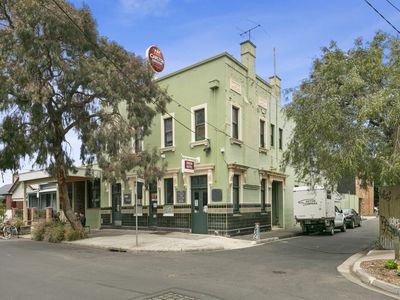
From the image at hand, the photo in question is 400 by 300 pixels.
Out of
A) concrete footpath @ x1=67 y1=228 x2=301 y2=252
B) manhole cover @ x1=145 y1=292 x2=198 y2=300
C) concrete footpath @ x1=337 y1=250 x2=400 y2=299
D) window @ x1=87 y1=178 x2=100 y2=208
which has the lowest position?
concrete footpath @ x1=67 y1=228 x2=301 y2=252

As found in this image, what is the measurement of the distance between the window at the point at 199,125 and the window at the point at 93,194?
29.9 feet

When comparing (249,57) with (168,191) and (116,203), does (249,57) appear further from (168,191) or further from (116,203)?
(116,203)

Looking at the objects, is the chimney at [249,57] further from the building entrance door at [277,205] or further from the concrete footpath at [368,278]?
the concrete footpath at [368,278]

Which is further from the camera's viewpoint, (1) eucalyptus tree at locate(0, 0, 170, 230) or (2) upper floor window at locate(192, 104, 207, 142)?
(2) upper floor window at locate(192, 104, 207, 142)

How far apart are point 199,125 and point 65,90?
277 inches

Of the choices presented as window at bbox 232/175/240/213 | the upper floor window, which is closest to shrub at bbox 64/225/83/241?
the upper floor window

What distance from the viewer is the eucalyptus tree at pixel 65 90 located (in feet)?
53.3

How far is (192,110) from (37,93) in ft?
26.9

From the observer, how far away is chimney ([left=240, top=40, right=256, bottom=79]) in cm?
2297

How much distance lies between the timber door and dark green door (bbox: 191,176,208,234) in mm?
6164

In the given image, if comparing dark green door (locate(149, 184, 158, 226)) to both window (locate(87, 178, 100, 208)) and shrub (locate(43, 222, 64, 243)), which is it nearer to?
shrub (locate(43, 222, 64, 243))

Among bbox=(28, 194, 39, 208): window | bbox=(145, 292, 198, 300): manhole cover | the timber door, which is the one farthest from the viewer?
bbox=(28, 194, 39, 208): window

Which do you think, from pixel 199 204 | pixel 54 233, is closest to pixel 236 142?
pixel 199 204

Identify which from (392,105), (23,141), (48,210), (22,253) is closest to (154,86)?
(23,141)
